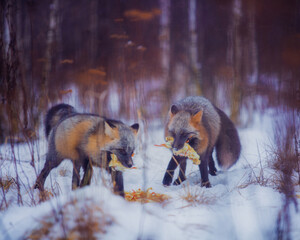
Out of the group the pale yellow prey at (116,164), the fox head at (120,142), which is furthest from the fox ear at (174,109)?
the pale yellow prey at (116,164)

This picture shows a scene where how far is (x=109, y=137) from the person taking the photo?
10.8ft

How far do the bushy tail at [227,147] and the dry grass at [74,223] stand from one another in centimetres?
279

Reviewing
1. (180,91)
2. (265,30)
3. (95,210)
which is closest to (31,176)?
Result: (95,210)

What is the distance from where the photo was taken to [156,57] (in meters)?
10.8

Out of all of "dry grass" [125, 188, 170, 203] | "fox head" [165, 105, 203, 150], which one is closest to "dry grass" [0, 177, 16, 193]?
"dry grass" [125, 188, 170, 203]

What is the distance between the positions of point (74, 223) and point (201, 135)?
A: 7.65 feet

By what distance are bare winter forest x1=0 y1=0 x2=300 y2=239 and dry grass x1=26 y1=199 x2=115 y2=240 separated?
2761 mm

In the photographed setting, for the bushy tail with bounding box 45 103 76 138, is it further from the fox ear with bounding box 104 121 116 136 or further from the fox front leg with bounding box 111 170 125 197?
the fox front leg with bounding box 111 170 125 197

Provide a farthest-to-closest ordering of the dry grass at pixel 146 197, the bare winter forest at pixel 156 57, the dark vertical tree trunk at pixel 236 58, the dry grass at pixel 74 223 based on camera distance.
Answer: the dark vertical tree trunk at pixel 236 58
the bare winter forest at pixel 156 57
the dry grass at pixel 146 197
the dry grass at pixel 74 223

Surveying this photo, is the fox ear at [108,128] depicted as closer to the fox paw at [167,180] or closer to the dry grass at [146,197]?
the dry grass at [146,197]

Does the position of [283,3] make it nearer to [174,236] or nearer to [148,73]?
[148,73]

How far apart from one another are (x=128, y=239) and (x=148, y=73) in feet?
24.3

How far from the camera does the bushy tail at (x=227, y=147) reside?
441cm

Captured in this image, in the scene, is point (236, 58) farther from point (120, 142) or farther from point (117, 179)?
point (117, 179)
